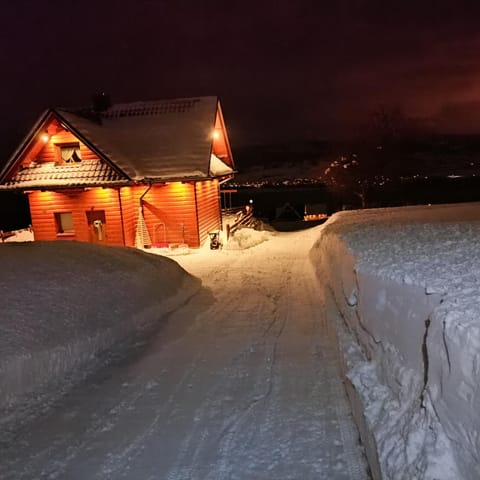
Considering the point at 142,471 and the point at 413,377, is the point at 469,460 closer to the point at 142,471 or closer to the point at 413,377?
the point at 413,377

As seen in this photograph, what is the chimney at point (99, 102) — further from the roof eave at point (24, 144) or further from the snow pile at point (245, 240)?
the snow pile at point (245, 240)

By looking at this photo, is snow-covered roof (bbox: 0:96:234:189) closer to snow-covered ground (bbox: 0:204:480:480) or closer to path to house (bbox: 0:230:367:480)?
snow-covered ground (bbox: 0:204:480:480)

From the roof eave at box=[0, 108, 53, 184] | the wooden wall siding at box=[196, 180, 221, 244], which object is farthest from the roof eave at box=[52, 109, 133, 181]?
the wooden wall siding at box=[196, 180, 221, 244]

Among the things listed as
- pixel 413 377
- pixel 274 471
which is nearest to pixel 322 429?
pixel 274 471

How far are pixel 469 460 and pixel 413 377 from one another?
5.00ft

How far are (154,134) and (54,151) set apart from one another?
16.0ft

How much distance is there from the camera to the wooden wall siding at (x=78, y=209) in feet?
66.8

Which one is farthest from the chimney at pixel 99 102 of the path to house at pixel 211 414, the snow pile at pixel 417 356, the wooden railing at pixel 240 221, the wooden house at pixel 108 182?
the snow pile at pixel 417 356

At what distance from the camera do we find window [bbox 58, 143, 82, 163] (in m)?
20.6

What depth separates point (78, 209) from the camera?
20.8m

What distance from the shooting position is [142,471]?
5.20 meters

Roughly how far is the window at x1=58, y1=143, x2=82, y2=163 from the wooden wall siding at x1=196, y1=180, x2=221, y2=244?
560cm

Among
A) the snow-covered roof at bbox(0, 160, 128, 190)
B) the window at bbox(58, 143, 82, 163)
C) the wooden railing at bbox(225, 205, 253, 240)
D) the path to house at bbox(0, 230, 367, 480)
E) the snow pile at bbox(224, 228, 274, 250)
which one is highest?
the window at bbox(58, 143, 82, 163)

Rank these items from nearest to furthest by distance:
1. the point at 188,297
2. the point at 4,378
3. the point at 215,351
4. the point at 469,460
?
1. the point at 469,460
2. the point at 4,378
3. the point at 215,351
4. the point at 188,297
